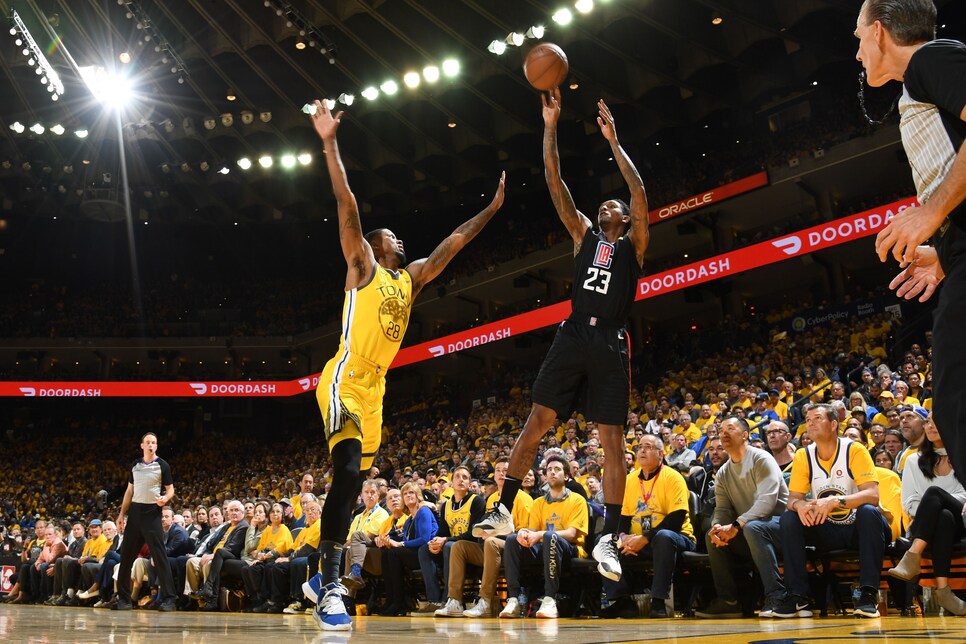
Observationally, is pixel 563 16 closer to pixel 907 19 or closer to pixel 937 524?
pixel 937 524

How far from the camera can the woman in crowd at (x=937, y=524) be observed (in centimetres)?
510

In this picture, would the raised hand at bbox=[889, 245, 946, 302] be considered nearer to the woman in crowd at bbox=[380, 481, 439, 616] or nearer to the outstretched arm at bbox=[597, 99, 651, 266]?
the outstretched arm at bbox=[597, 99, 651, 266]

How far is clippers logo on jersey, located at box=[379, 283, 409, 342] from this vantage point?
5043 mm

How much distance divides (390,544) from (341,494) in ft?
11.9

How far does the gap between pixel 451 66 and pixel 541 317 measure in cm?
721

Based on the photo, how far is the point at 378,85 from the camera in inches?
898

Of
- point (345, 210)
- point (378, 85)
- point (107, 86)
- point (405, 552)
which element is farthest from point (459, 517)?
point (107, 86)

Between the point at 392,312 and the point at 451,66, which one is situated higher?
the point at 451,66

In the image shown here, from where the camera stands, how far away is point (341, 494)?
15.3 feet

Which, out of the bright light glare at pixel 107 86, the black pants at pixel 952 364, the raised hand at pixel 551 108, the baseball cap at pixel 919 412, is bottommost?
the black pants at pixel 952 364

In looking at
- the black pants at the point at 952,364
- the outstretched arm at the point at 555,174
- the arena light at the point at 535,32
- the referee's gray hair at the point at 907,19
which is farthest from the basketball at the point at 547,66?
the arena light at the point at 535,32

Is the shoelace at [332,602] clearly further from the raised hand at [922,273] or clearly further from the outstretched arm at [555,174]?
the raised hand at [922,273]

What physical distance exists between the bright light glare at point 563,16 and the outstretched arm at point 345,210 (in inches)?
618

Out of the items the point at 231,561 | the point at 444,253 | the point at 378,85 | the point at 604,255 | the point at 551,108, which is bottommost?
the point at 231,561
